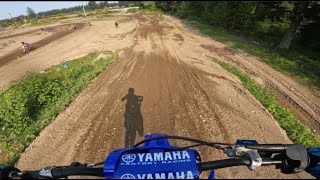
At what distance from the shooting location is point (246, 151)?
2.95 metres

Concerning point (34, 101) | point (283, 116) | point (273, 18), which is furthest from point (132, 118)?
point (273, 18)

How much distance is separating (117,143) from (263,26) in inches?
1097

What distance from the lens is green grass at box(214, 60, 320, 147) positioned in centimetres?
902

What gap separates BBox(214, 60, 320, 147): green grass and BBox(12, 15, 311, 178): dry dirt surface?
0.34 metres

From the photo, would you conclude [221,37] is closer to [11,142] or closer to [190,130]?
[190,130]

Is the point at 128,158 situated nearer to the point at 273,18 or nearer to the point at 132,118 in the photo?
the point at 132,118

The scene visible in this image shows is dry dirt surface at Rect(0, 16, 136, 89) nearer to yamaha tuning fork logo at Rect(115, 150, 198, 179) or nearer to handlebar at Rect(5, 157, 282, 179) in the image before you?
handlebar at Rect(5, 157, 282, 179)

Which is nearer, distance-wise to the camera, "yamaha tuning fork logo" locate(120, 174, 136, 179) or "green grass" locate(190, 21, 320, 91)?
"yamaha tuning fork logo" locate(120, 174, 136, 179)

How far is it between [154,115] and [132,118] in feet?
2.74

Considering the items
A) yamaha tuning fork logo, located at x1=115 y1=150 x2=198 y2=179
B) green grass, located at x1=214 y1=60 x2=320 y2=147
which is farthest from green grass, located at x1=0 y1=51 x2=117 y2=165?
green grass, located at x1=214 y1=60 x2=320 y2=147

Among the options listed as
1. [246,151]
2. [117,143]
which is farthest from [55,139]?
[246,151]

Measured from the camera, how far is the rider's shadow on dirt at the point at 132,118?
8789 millimetres

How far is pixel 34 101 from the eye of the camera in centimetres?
1183

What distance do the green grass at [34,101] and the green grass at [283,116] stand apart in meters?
8.06
